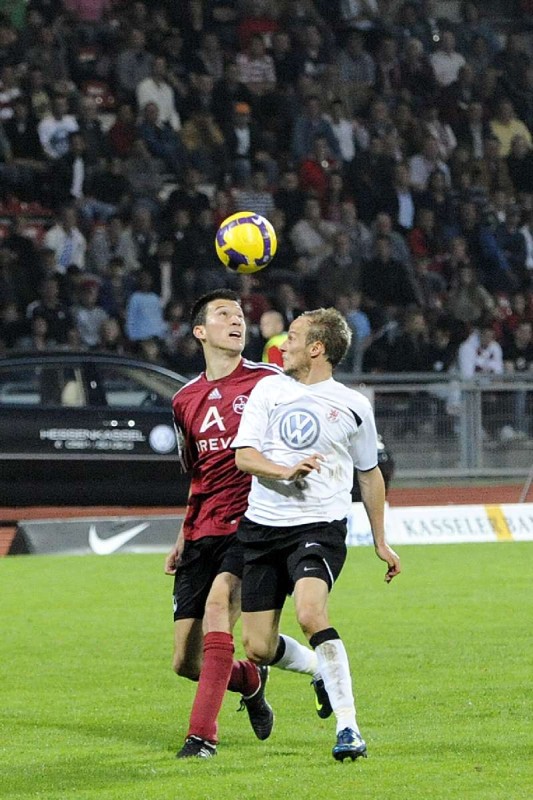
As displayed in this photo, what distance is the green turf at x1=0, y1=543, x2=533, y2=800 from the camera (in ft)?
20.8

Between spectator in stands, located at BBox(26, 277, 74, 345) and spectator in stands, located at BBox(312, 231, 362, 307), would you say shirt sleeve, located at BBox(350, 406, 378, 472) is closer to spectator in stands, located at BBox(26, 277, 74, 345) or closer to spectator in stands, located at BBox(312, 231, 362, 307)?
spectator in stands, located at BBox(26, 277, 74, 345)

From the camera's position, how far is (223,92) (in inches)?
956

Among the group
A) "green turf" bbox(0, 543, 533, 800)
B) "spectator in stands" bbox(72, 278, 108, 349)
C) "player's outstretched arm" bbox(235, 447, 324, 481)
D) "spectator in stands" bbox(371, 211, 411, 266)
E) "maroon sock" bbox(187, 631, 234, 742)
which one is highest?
"spectator in stands" bbox(371, 211, 411, 266)

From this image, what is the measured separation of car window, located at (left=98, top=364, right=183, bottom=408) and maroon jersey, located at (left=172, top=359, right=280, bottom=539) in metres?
10.2

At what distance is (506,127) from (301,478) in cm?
2110

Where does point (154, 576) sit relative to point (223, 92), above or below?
below

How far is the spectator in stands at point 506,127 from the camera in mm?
26859

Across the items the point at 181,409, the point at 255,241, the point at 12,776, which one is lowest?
the point at 12,776

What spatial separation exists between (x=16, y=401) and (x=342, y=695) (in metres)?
11.6

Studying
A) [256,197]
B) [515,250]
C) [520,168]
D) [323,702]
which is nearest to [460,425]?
[256,197]

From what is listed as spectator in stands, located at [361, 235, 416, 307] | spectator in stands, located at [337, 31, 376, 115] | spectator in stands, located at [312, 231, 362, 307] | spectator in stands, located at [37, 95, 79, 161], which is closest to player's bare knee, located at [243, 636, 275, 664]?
spectator in stands, located at [312, 231, 362, 307]

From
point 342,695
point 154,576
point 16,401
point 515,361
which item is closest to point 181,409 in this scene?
point 342,695

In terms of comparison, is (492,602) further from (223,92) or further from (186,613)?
(223,92)

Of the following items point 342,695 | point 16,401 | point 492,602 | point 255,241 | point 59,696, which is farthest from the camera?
point 16,401
